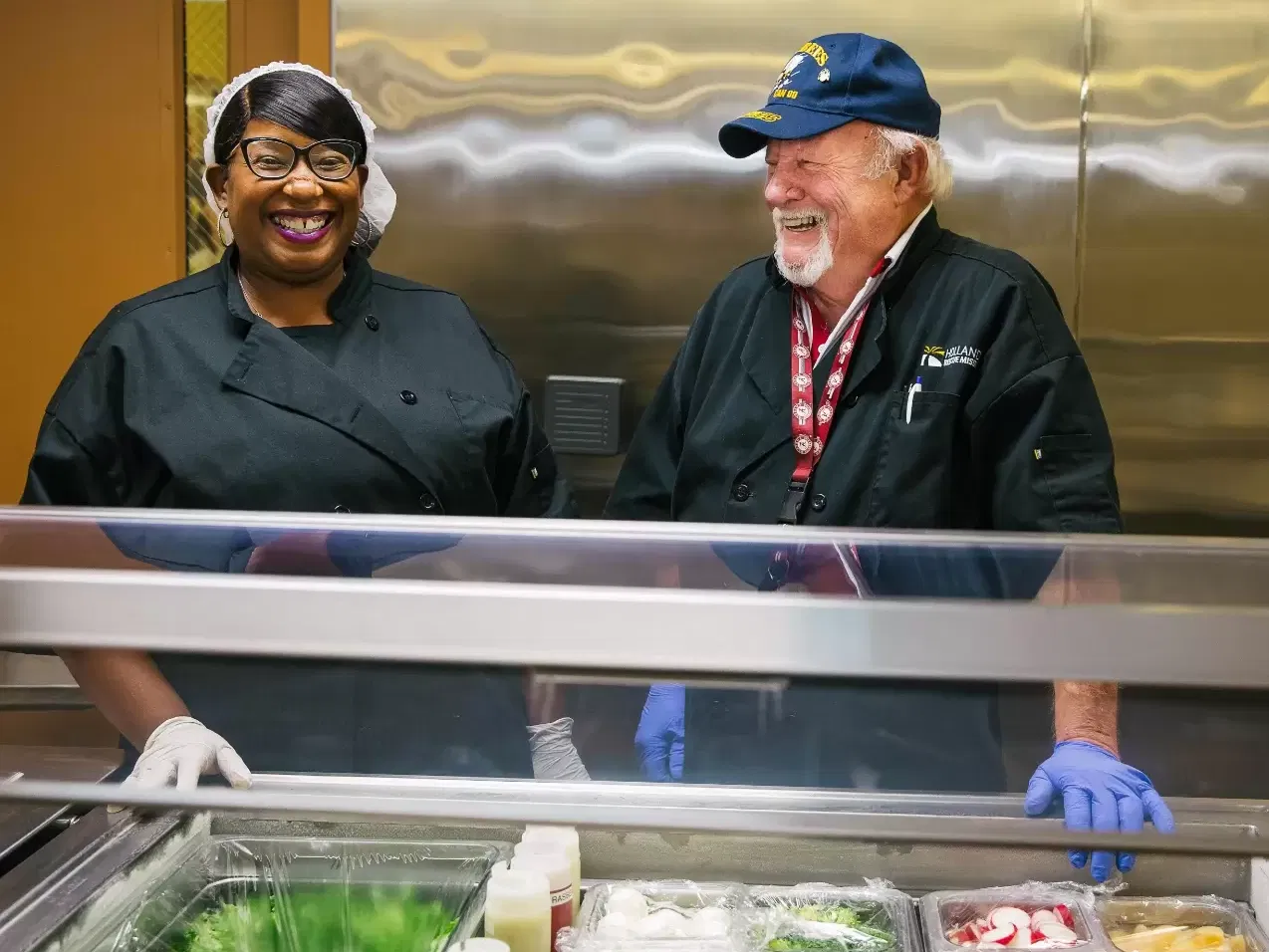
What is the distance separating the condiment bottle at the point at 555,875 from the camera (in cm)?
137

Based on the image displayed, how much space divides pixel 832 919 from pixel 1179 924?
0.37 meters

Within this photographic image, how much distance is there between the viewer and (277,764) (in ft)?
4.50

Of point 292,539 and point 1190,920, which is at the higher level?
point 292,539

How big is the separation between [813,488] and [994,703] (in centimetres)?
76

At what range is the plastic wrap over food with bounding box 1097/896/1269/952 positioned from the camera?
4.50ft

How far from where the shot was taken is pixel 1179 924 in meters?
1.41

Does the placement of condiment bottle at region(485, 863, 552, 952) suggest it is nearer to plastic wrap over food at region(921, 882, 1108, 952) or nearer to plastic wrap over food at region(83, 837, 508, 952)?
plastic wrap over food at region(83, 837, 508, 952)

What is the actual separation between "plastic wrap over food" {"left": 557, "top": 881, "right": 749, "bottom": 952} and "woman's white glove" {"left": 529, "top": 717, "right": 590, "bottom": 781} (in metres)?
0.22

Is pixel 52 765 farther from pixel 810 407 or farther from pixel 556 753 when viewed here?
pixel 810 407

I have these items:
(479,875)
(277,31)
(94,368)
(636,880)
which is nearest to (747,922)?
(636,880)

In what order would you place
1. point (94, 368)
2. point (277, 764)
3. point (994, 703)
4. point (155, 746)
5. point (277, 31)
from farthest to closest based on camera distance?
point (277, 31)
point (94, 368)
point (277, 764)
point (155, 746)
point (994, 703)

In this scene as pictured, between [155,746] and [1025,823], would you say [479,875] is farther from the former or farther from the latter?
[1025,823]

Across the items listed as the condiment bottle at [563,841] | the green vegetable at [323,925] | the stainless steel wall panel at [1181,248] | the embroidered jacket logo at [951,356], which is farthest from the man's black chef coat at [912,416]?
the stainless steel wall panel at [1181,248]

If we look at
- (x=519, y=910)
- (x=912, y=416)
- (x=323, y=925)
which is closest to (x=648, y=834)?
(x=519, y=910)
